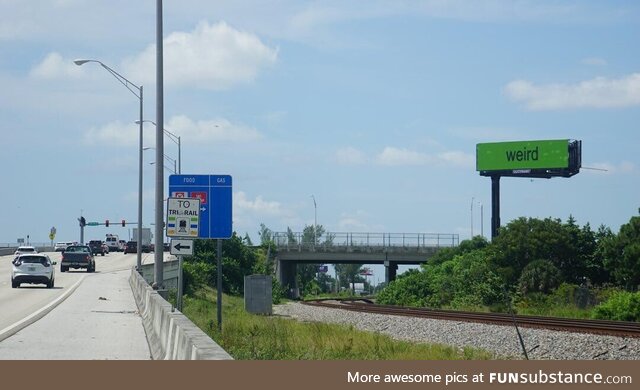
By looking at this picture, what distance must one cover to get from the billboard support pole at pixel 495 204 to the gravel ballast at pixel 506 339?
59171 mm

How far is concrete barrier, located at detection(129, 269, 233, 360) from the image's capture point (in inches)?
511

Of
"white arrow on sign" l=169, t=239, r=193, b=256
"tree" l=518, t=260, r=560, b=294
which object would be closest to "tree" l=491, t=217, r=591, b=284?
"tree" l=518, t=260, r=560, b=294

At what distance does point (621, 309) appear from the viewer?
42.8 m

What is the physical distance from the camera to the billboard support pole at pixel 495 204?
10300 cm

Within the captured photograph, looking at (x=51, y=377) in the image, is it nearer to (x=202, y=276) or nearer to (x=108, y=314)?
(x=108, y=314)

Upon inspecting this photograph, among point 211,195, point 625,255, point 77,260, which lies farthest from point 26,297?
point 77,260

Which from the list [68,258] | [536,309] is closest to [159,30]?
[536,309]

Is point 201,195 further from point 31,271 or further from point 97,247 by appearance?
point 97,247

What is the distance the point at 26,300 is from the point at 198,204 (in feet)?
55.6

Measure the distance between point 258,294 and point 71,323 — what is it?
888 inches

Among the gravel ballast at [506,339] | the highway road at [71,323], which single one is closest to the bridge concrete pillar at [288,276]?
the highway road at [71,323]

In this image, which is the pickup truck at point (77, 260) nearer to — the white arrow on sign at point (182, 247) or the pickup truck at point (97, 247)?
the pickup truck at point (97, 247)

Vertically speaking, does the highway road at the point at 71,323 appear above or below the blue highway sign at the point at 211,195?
below

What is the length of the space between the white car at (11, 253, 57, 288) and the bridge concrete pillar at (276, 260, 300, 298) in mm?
53826
